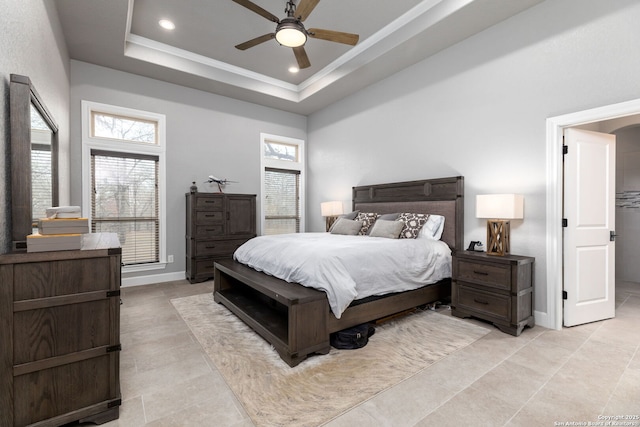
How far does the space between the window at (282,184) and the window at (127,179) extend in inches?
72.4

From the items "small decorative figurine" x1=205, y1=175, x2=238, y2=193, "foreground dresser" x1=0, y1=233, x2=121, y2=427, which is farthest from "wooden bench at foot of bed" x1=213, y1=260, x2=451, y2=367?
"small decorative figurine" x1=205, y1=175, x2=238, y2=193

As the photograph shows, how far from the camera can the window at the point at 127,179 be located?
4.31 m

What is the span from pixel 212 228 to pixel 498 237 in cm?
399

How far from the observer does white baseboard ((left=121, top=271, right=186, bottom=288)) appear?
454 cm

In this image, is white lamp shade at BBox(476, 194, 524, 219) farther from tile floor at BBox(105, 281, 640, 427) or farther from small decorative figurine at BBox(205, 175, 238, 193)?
small decorative figurine at BBox(205, 175, 238, 193)

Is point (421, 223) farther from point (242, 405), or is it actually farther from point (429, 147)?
point (242, 405)

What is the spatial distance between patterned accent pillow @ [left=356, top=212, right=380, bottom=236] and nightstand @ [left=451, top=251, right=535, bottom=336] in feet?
4.60

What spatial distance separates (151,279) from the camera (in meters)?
4.73

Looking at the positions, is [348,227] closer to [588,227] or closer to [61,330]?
[588,227]

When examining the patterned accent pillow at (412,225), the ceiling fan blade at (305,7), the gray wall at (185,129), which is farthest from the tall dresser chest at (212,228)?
the ceiling fan blade at (305,7)

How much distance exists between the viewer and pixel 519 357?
7.79 ft

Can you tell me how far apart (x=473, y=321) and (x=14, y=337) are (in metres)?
3.55

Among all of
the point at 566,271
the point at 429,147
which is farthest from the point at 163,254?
the point at 566,271

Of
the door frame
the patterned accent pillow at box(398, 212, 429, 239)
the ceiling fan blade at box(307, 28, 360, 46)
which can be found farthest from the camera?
the patterned accent pillow at box(398, 212, 429, 239)
